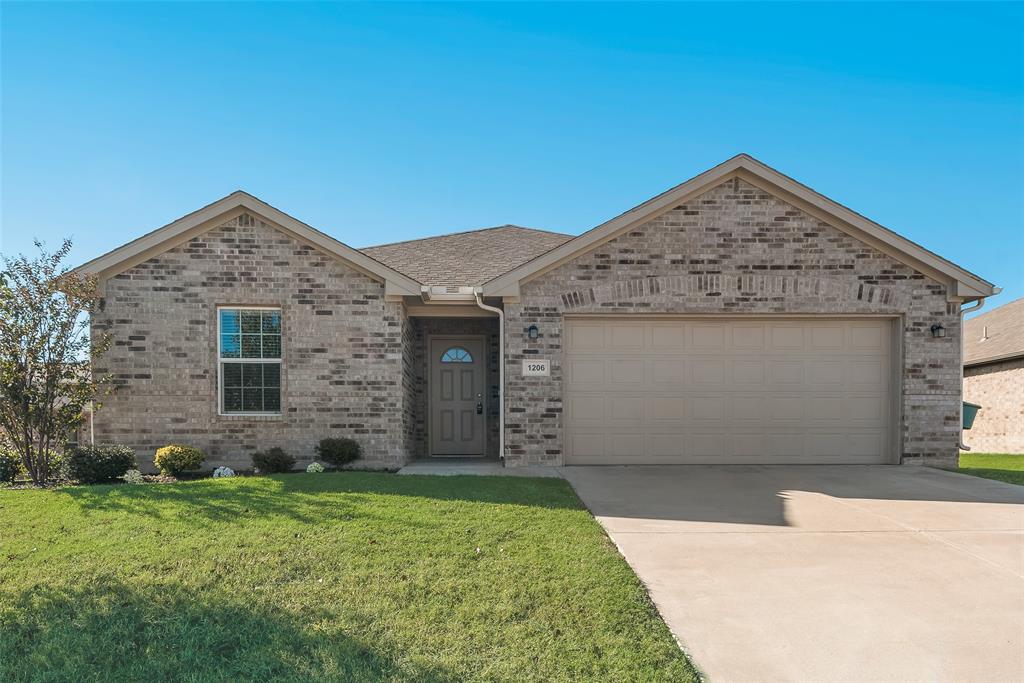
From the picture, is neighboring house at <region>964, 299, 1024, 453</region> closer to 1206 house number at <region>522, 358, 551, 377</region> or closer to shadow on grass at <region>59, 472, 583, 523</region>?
1206 house number at <region>522, 358, 551, 377</region>

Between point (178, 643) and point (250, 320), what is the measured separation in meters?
6.96

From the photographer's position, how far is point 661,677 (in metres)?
2.92

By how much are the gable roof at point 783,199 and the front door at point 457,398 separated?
8.07 ft

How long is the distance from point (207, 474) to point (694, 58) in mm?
11191

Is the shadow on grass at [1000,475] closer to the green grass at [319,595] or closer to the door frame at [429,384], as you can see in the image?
the green grass at [319,595]

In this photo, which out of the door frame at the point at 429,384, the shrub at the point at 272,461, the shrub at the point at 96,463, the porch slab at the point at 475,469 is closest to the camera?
the shrub at the point at 96,463

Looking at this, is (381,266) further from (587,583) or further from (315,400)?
(587,583)

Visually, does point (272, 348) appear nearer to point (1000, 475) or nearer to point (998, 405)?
point (1000, 475)

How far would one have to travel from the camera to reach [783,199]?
988 cm

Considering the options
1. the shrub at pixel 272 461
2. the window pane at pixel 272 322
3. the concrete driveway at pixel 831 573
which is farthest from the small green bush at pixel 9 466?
the concrete driveway at pixel 831 573

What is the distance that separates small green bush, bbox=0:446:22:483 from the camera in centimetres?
837

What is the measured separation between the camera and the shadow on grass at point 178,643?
2971 millimetres

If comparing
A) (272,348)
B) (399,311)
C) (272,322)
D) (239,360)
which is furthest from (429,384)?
(239,360)

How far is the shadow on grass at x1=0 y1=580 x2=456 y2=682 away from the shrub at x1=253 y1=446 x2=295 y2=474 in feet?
16.5
